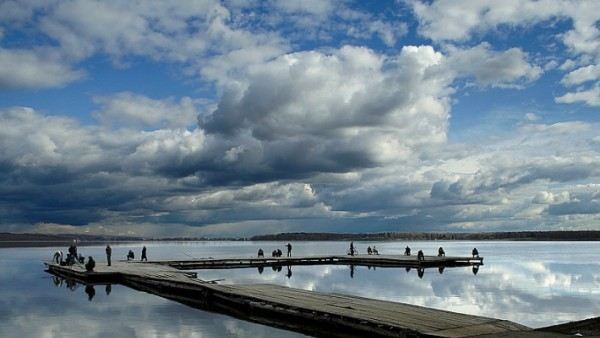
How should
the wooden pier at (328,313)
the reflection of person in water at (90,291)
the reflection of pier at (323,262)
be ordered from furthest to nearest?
the reflection of pier at (323,262) < the reflection of person in water at (90,291) < the wooden pier at (328,313)

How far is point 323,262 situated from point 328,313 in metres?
45.7

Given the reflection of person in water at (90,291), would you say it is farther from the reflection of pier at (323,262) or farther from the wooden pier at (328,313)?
the reflection of pier at (323,262)

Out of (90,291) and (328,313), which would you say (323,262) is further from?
(328,313)

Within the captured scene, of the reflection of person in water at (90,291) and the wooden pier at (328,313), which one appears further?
the reflection of person in water at (90,291)

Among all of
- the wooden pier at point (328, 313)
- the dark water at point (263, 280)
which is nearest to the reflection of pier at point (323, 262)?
the dark water at point (263, 280)

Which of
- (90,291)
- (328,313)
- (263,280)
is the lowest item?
(263,280)

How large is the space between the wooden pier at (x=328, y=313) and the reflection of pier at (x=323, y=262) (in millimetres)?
20956

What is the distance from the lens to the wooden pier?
56.5 ft

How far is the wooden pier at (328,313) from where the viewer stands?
17.2 m

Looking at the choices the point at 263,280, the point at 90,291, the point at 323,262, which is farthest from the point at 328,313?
the point at 323,262

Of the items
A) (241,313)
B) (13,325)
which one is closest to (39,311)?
(13,325)

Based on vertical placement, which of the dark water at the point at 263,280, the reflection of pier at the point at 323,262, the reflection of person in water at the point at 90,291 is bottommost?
the dark water at the point at 263,280

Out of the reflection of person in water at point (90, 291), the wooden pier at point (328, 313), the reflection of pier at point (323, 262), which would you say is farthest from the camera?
the reflection of pier at point (323, 262)

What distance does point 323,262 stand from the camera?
6662 centimetres
